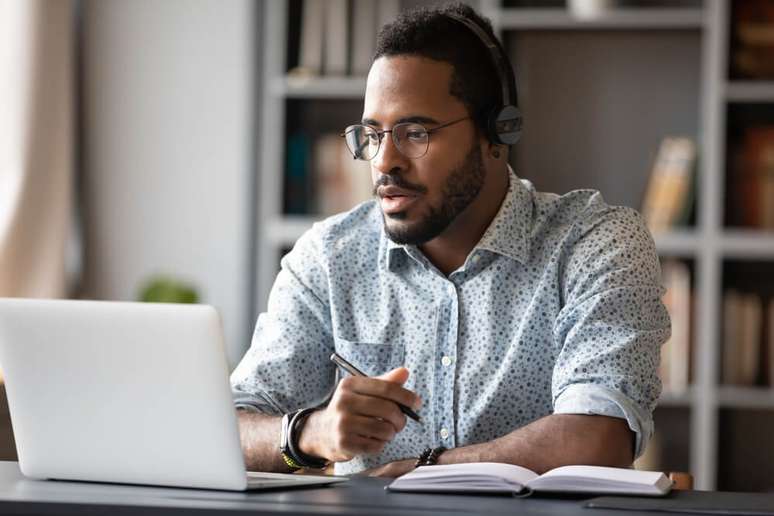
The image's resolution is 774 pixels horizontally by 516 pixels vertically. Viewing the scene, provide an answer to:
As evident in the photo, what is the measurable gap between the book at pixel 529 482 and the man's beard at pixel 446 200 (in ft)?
Result: 1.93

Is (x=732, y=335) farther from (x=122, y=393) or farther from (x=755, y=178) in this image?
(x=122, y=393)

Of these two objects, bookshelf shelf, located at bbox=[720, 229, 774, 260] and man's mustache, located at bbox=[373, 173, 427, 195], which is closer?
man's mustache, located at bbox=[373, 173, 427, 195]

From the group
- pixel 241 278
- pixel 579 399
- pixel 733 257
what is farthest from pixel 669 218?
pixel 579 399

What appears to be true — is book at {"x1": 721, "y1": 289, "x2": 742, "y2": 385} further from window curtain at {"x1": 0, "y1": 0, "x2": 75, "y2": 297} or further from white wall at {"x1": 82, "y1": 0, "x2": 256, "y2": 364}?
window curtain at {"x1": 0, "y1": 0, "x2": 75, "y2": 297}

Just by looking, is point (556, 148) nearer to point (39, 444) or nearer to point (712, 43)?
point (712, 43)

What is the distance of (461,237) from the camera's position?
6.32 feet

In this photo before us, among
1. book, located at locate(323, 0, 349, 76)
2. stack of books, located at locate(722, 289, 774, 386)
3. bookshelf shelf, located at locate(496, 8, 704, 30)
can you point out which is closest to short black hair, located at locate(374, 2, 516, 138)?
bookshelf shelf, located at locate(496, 8, 704, 30)

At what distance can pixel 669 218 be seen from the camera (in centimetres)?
324

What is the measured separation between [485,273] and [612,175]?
166 cm

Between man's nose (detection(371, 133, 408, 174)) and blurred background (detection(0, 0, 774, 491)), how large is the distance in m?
1.55

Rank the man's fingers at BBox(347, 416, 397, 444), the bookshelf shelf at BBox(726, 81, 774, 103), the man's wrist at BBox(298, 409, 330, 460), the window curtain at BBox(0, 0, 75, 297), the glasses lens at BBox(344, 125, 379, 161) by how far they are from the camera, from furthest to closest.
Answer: the window curtain at BBox(0, 0, 75, 297) → the bookshelf shelf at BBox(726, 81, 774, 103) → the glasses lens at BBox(344, 125, 379, 161) → the man's wrist at BBox(298, 409, 330, 460) → the man's fingers at BBox(347, 416, 397, 444)

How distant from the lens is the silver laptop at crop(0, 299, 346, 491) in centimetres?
122

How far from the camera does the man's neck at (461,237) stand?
1.92 metres

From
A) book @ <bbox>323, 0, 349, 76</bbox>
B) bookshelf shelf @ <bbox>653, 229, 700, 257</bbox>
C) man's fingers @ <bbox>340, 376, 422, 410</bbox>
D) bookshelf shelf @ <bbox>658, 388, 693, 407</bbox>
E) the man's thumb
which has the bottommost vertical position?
bookshelf shelf @ <bbox>658, 388, 693, 407</bbox>
